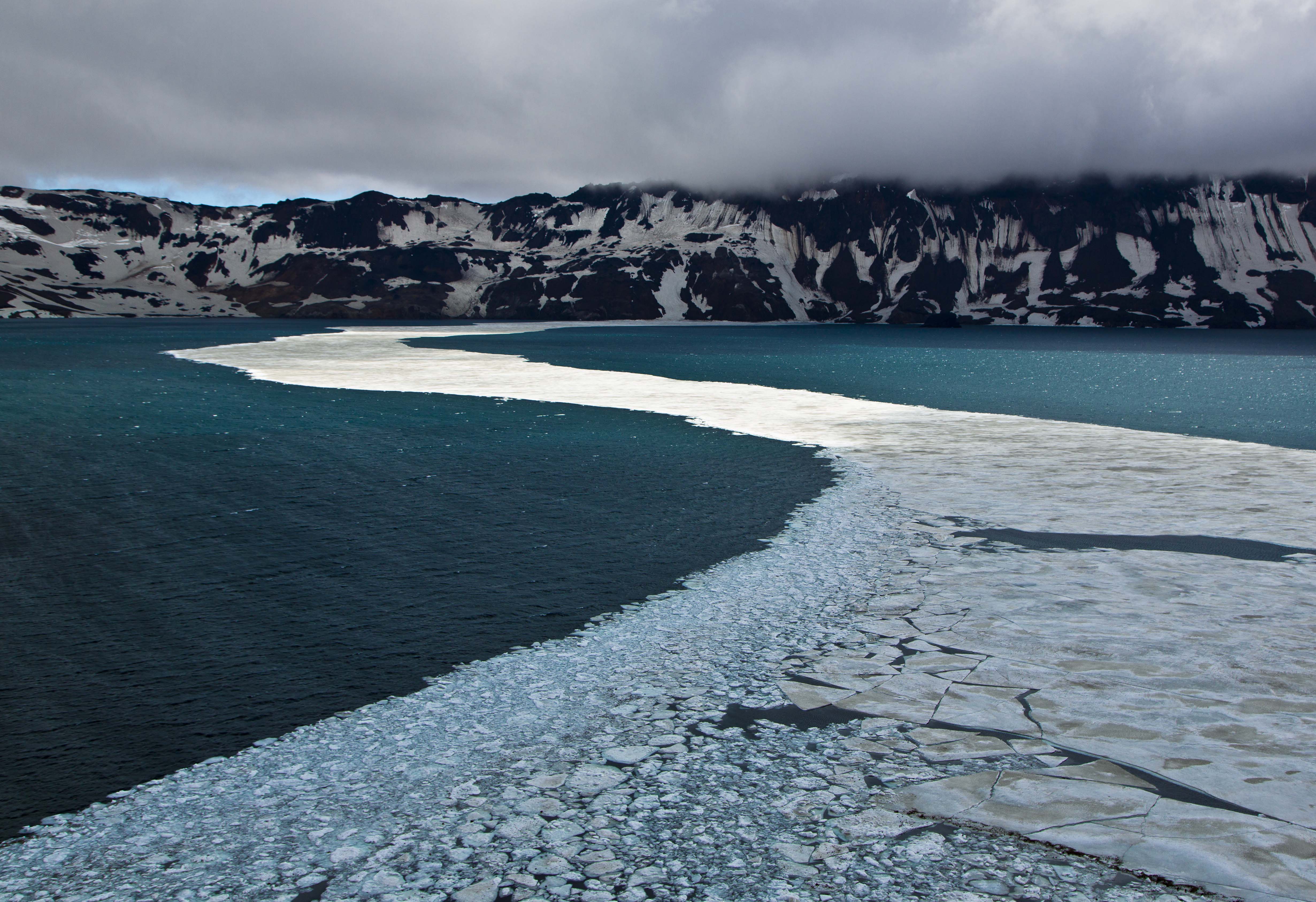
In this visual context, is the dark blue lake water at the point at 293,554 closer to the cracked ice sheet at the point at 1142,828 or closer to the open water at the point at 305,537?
the open water at the point at 305,537

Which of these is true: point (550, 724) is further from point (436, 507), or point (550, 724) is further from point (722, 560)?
point (436, 507)

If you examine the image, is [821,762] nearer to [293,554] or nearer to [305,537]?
[293,554]

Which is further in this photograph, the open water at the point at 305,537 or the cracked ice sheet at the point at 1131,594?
the open water at the point at 305,537

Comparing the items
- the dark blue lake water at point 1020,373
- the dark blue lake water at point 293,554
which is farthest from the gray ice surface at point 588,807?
the dark blue lake water at point 1020,373

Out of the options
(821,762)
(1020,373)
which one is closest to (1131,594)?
(821,762)

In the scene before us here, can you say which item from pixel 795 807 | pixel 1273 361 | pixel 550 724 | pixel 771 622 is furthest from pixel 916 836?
pixel 1273 361

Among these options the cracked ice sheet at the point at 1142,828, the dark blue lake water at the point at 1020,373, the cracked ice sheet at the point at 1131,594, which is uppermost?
the dark blue lake water at the point at 1020,373

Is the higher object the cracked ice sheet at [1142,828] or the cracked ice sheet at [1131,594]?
the cracked ice sheet at [1131,594]
